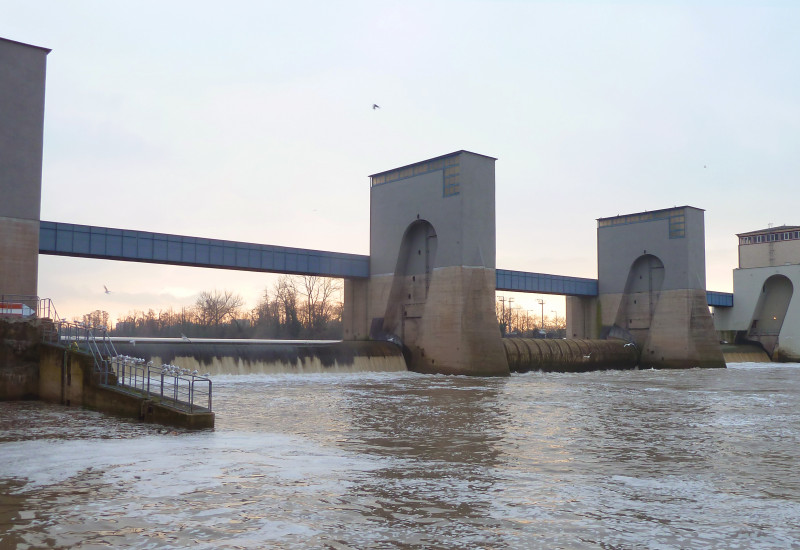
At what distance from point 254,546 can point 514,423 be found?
13046 mm

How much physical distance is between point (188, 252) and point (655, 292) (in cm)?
4419

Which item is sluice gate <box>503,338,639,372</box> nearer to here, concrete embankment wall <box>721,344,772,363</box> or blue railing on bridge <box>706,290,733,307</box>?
concrete embankment wall <box>721,344,772,363</box>

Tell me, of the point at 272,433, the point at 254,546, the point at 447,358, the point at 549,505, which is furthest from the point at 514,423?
the point at 447,358

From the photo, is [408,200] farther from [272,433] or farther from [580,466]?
[580,466]

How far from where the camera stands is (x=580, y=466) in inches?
507

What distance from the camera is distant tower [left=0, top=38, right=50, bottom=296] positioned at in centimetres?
3384

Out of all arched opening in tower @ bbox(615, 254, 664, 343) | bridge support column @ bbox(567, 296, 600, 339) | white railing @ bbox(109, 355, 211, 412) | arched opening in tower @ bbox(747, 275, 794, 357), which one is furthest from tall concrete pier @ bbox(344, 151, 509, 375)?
arched opening in tower @ bbox(747, 275, 794, 357)

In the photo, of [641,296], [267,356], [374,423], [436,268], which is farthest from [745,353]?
[374,423]

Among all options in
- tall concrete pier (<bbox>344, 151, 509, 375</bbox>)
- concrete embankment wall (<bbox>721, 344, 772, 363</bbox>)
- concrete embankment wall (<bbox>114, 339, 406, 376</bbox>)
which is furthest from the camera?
concrete embankment wall (<bbox>721, 344, 772, 363</bbox>)

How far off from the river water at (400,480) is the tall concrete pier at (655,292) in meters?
44.3

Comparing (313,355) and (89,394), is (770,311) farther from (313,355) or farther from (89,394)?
(89,394)

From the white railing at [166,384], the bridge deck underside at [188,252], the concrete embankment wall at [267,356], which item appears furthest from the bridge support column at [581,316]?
the white railing at [166,384]

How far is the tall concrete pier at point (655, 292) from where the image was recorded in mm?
64438

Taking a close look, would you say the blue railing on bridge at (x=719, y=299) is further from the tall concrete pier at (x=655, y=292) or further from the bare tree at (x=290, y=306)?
the bare tree at (x=290, y=306)
